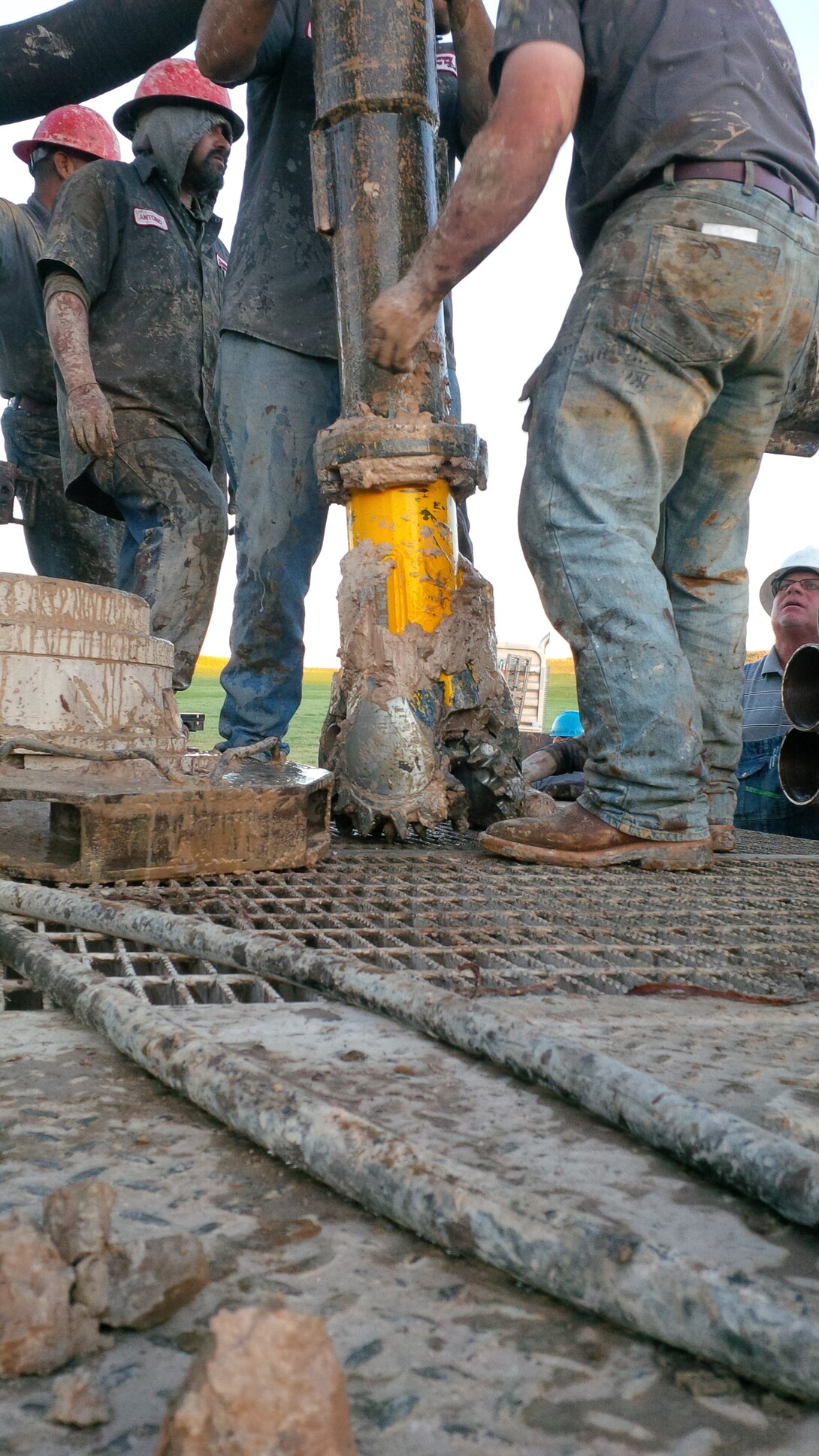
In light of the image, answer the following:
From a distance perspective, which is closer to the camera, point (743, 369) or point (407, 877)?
point (407, 877)

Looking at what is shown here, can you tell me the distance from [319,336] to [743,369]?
50.5 inches

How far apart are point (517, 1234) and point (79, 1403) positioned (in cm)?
24

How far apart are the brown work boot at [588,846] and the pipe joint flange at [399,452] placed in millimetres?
844

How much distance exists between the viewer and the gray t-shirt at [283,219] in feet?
10.1

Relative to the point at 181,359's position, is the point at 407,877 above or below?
below

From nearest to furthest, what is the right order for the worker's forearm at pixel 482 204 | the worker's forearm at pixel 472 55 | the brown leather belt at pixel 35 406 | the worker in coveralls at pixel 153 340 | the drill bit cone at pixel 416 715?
1. the worker's forearm at pixel 482 204
2. the drill bit cone at pixel 416 715
3. the worker's forearm at pixel 472 55
4. the worker in coveralls at pixel 153 340
5. the brown leather belt at pixel 35 406

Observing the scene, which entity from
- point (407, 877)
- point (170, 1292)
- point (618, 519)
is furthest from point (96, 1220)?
point (618, 519)

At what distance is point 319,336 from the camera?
306cm

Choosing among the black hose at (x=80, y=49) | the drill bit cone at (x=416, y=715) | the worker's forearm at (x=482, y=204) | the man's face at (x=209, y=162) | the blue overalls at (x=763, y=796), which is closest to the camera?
the worker's forearm at (x=482, y=204)

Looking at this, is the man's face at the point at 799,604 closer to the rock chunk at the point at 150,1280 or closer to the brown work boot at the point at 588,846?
the brown work boot at the point at 588,846

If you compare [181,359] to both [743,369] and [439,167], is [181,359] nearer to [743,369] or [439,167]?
[439,167]

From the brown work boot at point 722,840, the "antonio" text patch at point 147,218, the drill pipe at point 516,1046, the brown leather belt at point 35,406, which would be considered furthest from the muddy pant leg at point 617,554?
the brown leather belt at point 35,406

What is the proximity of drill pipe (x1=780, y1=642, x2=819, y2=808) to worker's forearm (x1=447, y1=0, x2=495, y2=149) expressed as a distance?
1.79m

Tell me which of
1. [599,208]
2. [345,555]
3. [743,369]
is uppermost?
[599,208]
